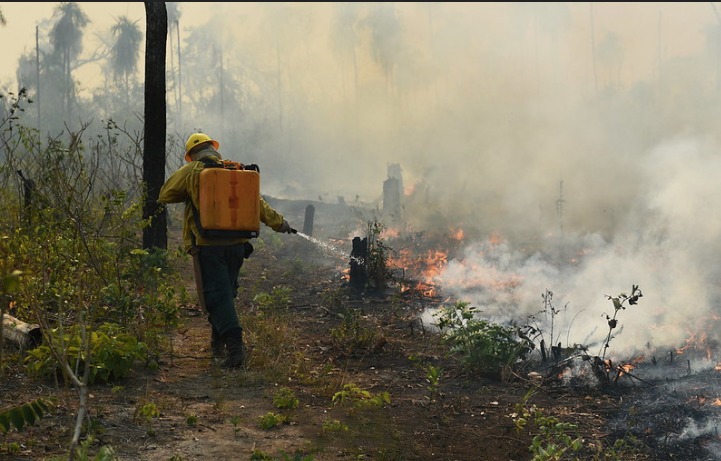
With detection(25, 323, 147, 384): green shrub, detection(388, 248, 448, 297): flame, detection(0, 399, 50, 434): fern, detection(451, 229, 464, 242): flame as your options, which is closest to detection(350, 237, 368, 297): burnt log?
detection(388, 248, 448, 297): flame

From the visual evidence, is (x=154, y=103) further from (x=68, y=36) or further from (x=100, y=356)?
(x=68, y=36)

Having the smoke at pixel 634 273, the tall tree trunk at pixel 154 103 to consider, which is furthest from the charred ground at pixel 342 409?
the tall tree trunk at pixel 154 103

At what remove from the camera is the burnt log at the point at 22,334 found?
545cm

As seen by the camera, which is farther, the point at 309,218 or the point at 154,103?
the point at 309,218

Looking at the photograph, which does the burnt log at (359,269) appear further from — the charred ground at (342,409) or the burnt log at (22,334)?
the burnt log at (22,334)

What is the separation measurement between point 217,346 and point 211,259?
0.85 m

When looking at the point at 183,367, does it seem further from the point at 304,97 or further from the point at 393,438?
the point at 304,97

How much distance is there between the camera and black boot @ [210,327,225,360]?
20.2 feet

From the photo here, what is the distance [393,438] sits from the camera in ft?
14.6

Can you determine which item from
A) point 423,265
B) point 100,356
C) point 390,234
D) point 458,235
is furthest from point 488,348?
point 390,234

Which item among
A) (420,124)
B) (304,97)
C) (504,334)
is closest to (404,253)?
(504,334)

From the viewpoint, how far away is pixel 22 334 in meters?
5.49

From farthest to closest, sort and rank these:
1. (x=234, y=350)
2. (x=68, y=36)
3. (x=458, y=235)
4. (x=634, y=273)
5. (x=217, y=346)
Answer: (x=68, y=36) < (x=458, y=235) < (x=634, y=273) < (x=217, y=346) < (x=234, y=350)

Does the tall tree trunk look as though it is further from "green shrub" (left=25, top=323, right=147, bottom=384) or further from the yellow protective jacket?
"green shrub" (left=25, top=323, right=147, bottom=384)
